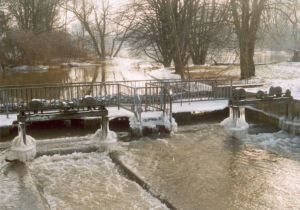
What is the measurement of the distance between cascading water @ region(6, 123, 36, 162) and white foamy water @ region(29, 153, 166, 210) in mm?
287

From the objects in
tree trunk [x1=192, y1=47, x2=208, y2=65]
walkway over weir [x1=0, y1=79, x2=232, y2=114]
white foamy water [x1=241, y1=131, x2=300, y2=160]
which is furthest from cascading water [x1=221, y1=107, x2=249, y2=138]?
tree trunk [x1=192, y1=47, x2=208, y2=65]

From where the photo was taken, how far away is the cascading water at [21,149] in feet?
35.4

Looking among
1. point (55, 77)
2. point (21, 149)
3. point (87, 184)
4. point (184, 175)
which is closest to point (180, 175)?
point (184, 175)

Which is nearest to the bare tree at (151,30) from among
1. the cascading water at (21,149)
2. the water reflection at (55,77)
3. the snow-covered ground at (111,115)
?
the water reflection at (55,77)

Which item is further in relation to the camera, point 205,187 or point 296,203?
point 205,187

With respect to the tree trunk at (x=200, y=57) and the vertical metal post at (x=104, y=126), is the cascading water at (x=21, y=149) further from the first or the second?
the tree trunk at (x=200, y=57)

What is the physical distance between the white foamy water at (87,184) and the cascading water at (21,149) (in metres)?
0.29

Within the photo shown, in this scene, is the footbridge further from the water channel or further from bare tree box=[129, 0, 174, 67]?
bare tree box=[129, 0, 174, 67]

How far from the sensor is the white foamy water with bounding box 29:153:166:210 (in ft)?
25.6

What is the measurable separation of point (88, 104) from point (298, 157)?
6833mm

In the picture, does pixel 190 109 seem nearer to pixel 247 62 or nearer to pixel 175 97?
pixel 175 97

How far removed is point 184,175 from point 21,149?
4.99 m

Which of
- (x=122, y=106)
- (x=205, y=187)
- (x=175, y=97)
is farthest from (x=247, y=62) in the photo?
(x=205, y=187)

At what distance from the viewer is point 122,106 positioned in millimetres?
15109
